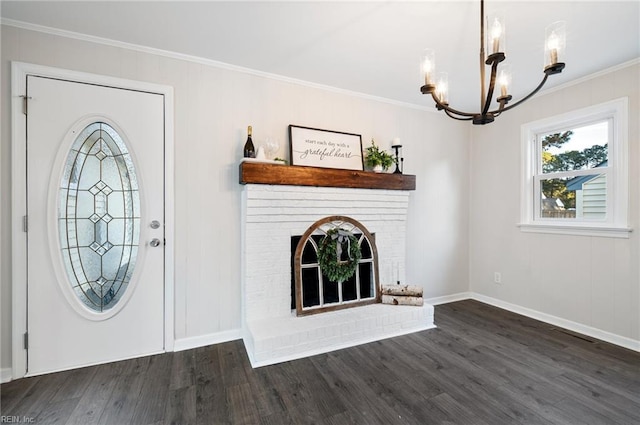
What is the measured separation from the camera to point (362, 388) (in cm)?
190

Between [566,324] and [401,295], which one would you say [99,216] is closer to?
[401,295]

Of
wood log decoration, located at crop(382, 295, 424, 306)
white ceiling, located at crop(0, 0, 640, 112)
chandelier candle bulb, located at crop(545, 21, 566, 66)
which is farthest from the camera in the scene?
wood log decoration, located at crop(382, 295, 424, 306)

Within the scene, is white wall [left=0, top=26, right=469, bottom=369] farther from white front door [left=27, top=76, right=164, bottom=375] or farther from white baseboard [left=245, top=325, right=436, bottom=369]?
white baseboard [left=245, top=325, right=436, bottom=369]

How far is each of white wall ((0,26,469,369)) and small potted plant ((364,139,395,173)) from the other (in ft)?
0.74

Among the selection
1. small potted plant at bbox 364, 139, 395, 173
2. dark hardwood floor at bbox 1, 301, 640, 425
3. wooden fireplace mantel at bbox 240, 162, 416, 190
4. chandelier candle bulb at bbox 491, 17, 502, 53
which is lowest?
dark hardwood floor at bbox 1, 301, 640, 425

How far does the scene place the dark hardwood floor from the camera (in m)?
1.65

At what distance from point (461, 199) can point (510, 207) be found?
22.4 inches

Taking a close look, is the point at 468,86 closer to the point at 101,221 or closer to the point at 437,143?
the point at 437,143

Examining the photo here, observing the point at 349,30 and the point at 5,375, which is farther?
the point at 349,30

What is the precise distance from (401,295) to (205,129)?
251 cm

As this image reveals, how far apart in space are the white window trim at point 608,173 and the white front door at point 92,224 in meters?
3.80

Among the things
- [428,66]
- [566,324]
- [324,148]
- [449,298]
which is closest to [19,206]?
[324,148]

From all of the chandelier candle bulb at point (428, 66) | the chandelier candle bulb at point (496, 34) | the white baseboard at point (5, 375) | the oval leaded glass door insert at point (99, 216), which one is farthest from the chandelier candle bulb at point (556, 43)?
the white baseboard at point (5, 375)

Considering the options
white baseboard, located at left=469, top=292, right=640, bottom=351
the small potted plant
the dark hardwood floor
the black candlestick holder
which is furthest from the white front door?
white baseboard, located at left=469, top=292, right=640, bottom=351
